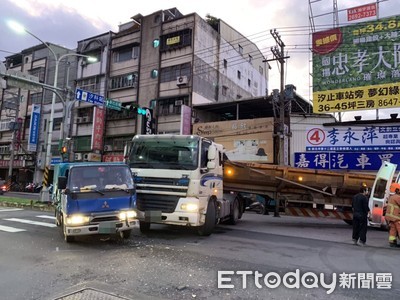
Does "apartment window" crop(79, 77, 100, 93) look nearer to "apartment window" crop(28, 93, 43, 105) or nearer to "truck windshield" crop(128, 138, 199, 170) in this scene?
"apartment window" crop(28, 93, 43, 105)

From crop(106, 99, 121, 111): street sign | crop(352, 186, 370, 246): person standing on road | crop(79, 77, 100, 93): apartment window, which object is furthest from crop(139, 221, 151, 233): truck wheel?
crop(79, 77, 100, 93): apartment window

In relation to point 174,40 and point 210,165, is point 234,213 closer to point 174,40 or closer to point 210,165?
point 210,165

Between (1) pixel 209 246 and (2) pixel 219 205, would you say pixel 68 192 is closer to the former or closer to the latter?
(1) pixel 209 246

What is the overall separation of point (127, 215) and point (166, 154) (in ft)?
6.52

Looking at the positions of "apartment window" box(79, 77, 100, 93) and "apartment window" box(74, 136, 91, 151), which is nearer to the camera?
"apartment window" box(74, 136, 91, 151)

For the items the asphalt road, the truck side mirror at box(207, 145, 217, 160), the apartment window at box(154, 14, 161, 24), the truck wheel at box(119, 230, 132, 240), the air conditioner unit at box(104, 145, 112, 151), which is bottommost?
the asphalt road

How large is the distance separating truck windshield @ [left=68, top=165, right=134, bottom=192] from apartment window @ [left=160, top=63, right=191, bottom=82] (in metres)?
22.6

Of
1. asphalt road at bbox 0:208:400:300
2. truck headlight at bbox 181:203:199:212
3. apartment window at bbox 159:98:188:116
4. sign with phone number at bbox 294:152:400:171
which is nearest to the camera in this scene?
asphalt road at bbox 0:208:400:300

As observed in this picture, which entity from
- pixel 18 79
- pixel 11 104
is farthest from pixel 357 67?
pixel 11 104

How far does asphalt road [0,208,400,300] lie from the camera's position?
524 centimetres

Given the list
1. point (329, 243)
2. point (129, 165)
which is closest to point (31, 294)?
point (129, 165)

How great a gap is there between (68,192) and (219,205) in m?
4.60

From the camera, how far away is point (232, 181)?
12.9 m

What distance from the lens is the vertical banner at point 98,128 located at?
3409 centimetres
